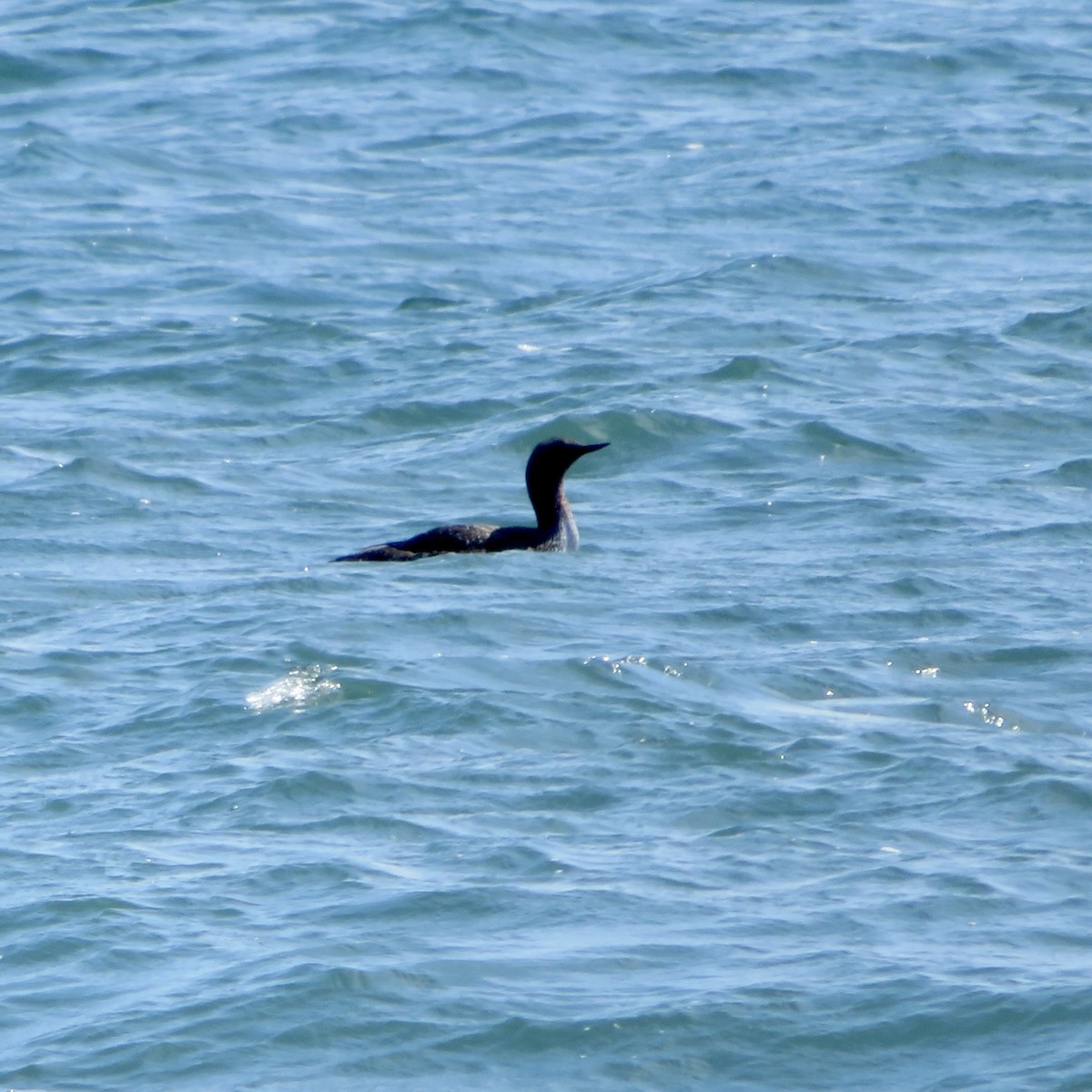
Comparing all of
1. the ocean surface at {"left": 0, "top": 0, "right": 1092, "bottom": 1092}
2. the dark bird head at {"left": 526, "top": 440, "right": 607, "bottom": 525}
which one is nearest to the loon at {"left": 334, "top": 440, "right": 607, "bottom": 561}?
the dark bird head at {"left": 526, "top": 440, "right": 607, "bottom": 525}

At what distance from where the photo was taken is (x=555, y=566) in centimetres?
1128

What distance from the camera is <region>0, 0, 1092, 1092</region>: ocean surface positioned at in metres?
6.64

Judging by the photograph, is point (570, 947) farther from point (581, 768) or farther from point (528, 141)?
point (528, 141)

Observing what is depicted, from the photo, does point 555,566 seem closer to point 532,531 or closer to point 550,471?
point 532,531

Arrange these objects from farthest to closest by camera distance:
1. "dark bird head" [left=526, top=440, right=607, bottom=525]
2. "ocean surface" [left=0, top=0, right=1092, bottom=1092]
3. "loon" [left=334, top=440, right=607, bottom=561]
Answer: "dark bird head" [left=526, top=440, right=607, bottom=525] → "loon" [left=334, top=440, right=607, bottom=561] → "ocean surface" [left=0, top=0, right=1092, bottom=1092]

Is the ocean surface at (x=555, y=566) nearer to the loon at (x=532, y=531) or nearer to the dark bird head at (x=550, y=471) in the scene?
the loon at (x=532, y=531)

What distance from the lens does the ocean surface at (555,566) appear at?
21.8ft

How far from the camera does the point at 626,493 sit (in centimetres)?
1286

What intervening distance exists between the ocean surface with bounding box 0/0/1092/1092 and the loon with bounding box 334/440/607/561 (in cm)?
15

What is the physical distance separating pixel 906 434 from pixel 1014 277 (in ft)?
11.4

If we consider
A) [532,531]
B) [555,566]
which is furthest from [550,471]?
[555,566]

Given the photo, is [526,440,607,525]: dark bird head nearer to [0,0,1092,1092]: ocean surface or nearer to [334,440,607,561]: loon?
[334,440,607,561]: loon

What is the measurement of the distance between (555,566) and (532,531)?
54 cm

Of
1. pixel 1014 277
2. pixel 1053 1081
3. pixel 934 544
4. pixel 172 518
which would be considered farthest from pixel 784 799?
pixel 1014 277
